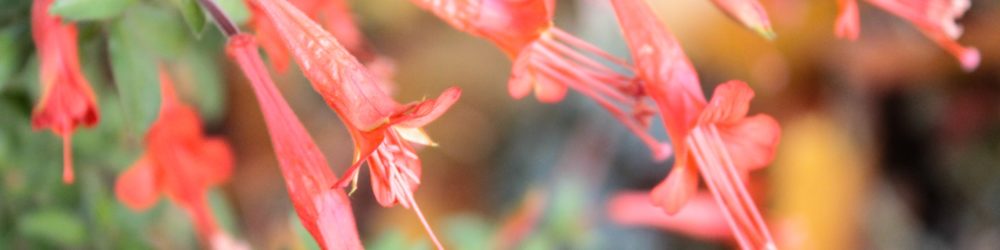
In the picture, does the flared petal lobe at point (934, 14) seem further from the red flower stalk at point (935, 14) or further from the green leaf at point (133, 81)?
the green leaf at point (133, 81)

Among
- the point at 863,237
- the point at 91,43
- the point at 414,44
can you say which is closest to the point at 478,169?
the point at 414,44

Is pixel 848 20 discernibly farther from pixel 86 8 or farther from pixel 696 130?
pixel 86 8

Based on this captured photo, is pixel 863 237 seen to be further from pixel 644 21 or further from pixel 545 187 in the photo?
pixel 644 21

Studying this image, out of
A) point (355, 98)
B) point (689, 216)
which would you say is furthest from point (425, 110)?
point (689, 216)

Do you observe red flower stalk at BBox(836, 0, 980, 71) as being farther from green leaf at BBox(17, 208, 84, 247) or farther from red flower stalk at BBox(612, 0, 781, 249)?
green leaf at BBox(17, 208, 84, 247)

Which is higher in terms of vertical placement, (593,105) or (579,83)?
(579,83)

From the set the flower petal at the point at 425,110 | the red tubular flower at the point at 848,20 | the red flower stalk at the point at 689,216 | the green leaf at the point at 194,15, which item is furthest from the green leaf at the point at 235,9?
the red flower stalk at the point at 689,216
